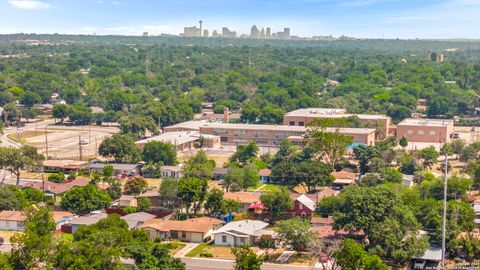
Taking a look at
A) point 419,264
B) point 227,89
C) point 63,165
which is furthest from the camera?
point 227,89

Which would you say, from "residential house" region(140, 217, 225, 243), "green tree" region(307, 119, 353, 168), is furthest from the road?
"green tree" region(307, 119, 353, 168)

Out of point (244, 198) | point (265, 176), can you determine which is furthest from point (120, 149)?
point (244, 198)

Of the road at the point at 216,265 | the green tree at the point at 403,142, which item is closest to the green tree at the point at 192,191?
the road at the point at 216,265

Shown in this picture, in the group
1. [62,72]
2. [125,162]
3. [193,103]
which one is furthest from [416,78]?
[125,162]

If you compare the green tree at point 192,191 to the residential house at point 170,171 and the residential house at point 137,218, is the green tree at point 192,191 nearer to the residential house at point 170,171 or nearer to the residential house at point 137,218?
the residential house at point 137,218

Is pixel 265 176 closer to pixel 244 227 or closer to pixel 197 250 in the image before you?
pixel 244 227

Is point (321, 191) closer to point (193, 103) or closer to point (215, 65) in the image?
point (193, 103)

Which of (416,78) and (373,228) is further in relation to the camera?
(416,78)
